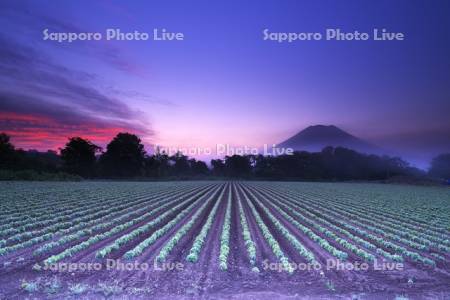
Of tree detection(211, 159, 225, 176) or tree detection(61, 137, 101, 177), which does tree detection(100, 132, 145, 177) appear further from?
tree detection(211, 159, 225, 176)

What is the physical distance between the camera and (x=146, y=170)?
113 m

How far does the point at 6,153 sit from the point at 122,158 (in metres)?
34.1

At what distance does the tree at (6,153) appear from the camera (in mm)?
78375

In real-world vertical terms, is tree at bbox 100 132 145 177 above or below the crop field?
above

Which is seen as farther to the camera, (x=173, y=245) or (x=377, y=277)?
(x=173, y=245)

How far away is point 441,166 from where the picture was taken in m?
124

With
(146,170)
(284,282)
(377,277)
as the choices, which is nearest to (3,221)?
(284,282)

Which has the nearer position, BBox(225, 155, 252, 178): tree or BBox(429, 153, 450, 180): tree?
BBox(429, 153, 450, 180): tree

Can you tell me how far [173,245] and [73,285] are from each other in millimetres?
4512

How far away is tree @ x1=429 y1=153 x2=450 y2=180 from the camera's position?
12031cm

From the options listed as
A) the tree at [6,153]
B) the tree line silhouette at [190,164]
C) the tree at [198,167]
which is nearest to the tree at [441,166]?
the tree line silhouette at [190,164]

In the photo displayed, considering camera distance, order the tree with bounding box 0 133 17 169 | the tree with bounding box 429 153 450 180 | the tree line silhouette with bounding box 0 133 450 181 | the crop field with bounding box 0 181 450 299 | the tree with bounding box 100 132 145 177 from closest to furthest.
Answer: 1. the crop field with bounding box 0 181 450 299
2. the tree with bounding box 0 133 17 169
3. the tree line silhouette with bounding box 0 133 450 181
4. the tree with bounding box 100 132 145 177
5. the tree with bounding box 429 153 450 180

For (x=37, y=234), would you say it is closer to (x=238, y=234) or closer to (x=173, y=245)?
(x=173, y=245)

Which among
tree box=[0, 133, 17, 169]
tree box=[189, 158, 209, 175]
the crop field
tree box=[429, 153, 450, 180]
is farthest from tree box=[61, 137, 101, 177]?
tree box=[429, 153, 450, 180]
